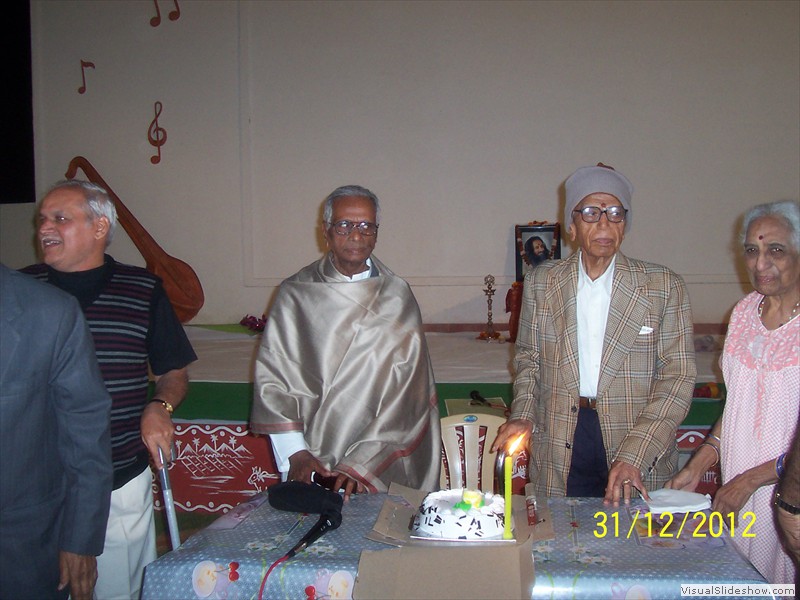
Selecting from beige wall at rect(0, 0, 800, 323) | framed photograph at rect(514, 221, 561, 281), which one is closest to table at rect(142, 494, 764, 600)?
framed photograph at rect(514, 221, 561, 281)

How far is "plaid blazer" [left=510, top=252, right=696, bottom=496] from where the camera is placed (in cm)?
221

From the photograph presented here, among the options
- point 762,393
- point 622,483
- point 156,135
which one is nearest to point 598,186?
point 762,393

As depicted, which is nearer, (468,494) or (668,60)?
(468,494)

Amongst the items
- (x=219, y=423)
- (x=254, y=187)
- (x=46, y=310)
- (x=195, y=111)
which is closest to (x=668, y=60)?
(x=254, y=187)

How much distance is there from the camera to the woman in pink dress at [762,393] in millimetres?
2078

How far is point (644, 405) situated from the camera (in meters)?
2.25

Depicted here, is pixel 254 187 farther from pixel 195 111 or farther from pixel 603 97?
pixel 603 97

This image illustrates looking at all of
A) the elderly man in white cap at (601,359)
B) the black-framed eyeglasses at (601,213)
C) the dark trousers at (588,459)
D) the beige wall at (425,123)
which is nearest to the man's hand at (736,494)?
the elderly man in white cap at (601,359)

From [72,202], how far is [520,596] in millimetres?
1720

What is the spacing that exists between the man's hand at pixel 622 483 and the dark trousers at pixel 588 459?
280 mm

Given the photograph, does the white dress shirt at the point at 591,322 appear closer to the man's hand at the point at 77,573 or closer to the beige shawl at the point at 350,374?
the beige shawl at the point at 350,374

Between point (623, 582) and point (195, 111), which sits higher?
point (195, 111)

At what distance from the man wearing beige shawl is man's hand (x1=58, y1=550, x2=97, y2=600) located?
0.80 m

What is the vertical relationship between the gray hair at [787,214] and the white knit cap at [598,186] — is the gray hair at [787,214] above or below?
below
